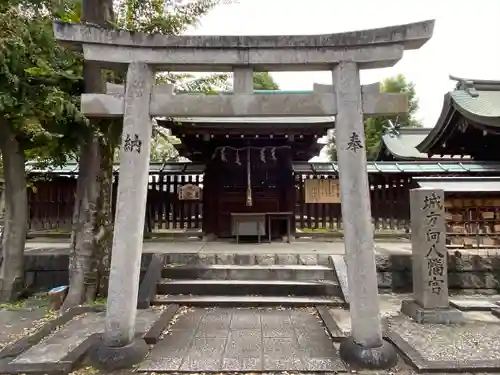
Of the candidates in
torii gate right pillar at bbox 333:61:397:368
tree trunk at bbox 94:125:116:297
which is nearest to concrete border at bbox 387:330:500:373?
torii gate right pillar at bbox 333:61:397:368

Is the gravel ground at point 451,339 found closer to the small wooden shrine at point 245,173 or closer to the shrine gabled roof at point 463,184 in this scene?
the shrine gabled roof at point 463,184

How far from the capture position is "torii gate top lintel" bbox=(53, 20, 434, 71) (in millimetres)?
4402

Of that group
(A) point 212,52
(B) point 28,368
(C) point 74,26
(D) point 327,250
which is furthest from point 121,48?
(D) point 327,250

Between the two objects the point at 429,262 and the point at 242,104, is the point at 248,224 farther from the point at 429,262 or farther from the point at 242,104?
the point at 242,104

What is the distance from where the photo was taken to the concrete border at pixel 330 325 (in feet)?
16.2

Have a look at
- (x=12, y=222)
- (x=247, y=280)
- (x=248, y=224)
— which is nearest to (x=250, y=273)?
(x=247, y=280)

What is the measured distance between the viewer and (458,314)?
5.81 m

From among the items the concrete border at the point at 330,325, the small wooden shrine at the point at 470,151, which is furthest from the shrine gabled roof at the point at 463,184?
the concrete border at the point at 330,325

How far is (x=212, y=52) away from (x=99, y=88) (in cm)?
320

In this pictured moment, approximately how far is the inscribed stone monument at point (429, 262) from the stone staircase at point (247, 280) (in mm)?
1408

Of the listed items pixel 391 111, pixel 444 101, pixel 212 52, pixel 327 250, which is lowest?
pixel 327 250

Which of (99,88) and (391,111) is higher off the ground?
(99,88)

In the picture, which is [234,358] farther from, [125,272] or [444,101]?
[444,101]

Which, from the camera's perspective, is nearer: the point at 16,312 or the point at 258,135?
the point at 16,312
